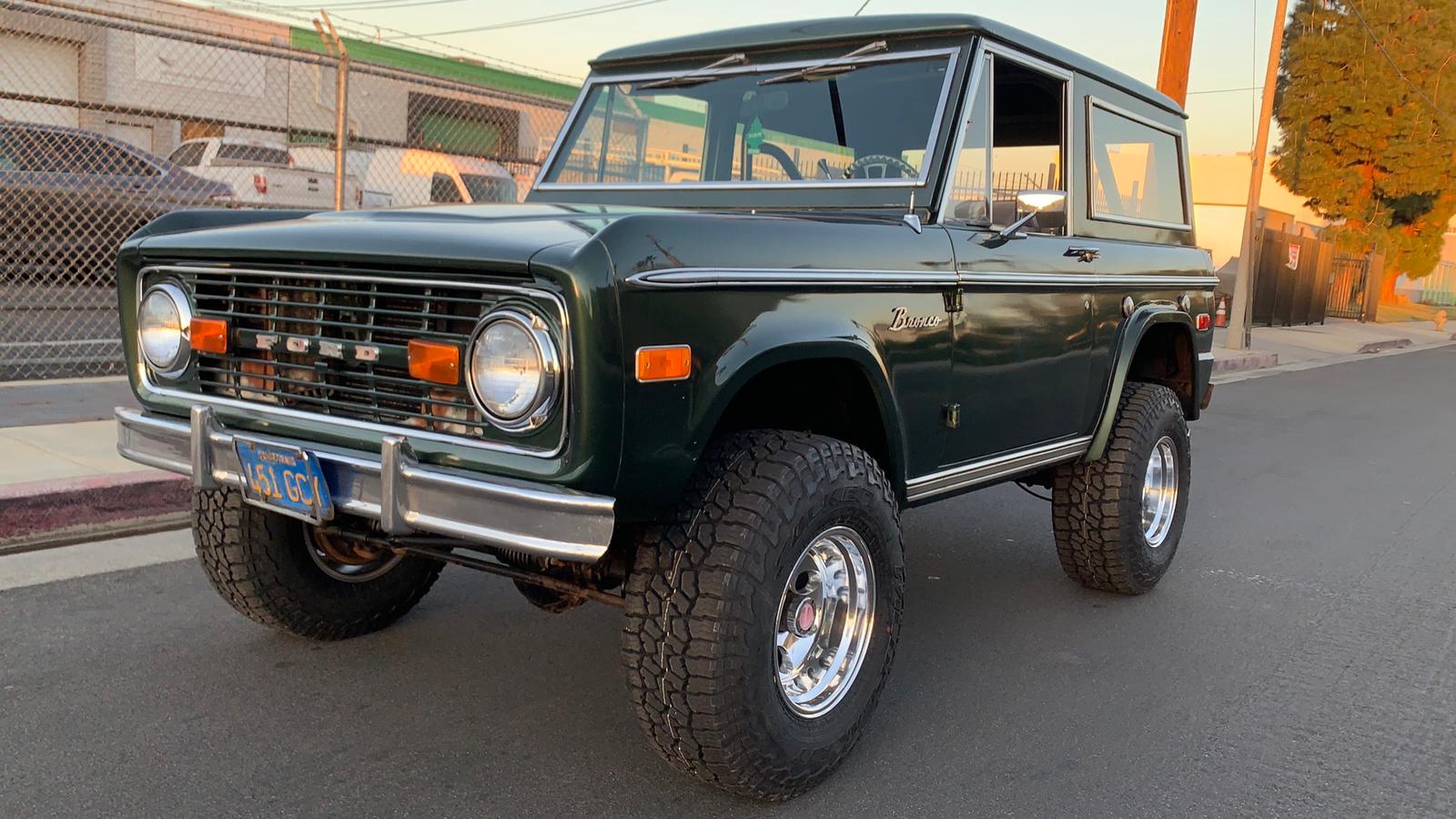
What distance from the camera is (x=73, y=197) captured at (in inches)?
329

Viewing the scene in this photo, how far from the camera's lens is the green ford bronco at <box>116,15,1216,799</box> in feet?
8.13

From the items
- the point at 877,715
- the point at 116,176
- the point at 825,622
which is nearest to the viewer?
the point at 825,622

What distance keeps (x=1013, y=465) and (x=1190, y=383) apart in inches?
65.3

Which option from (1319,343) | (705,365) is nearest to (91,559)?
(705,365)

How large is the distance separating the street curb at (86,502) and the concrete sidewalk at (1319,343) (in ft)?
38.2

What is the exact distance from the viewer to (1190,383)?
5098 mm

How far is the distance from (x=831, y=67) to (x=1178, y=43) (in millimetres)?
11181

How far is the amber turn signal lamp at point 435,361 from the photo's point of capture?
99.0 inches

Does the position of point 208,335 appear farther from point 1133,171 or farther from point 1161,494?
point 1161,494

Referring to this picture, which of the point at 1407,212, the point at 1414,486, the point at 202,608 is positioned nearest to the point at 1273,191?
the point at 1407,212

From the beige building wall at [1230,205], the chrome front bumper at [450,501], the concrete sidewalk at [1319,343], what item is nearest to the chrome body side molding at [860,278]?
the chrome front bumper at [450,501]

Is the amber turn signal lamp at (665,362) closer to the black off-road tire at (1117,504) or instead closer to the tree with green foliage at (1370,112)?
the black off-road tire at (1117,504)

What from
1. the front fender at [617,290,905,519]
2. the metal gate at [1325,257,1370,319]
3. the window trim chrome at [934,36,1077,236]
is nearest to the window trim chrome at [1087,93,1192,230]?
the window trim chrome at [934,36,1077,236]

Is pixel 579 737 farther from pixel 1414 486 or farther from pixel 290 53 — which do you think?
pixel 1414 486
